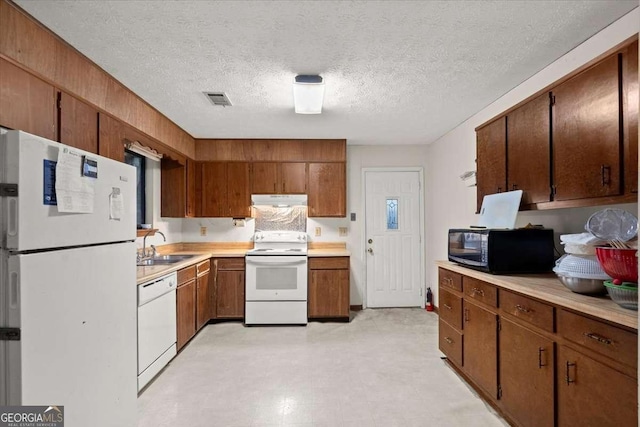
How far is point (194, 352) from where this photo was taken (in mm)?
3146

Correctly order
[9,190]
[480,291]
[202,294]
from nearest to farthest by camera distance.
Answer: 1. [9,190]
2. [480,291]
3. [202,294]

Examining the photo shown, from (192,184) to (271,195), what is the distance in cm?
104

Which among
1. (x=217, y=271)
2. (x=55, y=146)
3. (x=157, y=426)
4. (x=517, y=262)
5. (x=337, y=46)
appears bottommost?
(x=157, y=426)

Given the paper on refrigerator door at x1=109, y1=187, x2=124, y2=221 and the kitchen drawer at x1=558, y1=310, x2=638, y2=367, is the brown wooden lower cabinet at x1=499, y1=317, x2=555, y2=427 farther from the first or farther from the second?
the paper on refrigerator door at x1=109, y1=187, x2=124, y2=221

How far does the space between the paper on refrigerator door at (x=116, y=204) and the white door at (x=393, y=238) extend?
3.41 m

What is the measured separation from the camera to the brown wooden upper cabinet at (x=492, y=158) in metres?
2.50

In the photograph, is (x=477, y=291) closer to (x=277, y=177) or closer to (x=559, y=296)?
(x=559, y=296)

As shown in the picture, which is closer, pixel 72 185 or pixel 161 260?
pixel 72 185

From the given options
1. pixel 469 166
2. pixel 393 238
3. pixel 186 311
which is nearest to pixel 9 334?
pixel 186 311

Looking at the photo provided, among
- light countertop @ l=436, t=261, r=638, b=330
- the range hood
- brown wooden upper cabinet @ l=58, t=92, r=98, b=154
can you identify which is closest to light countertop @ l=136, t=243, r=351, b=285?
the range hood

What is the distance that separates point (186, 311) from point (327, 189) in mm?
2232

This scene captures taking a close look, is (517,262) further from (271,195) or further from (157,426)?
(271,195)

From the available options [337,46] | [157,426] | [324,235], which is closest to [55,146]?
[337,46]

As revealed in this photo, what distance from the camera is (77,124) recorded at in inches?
80.7
